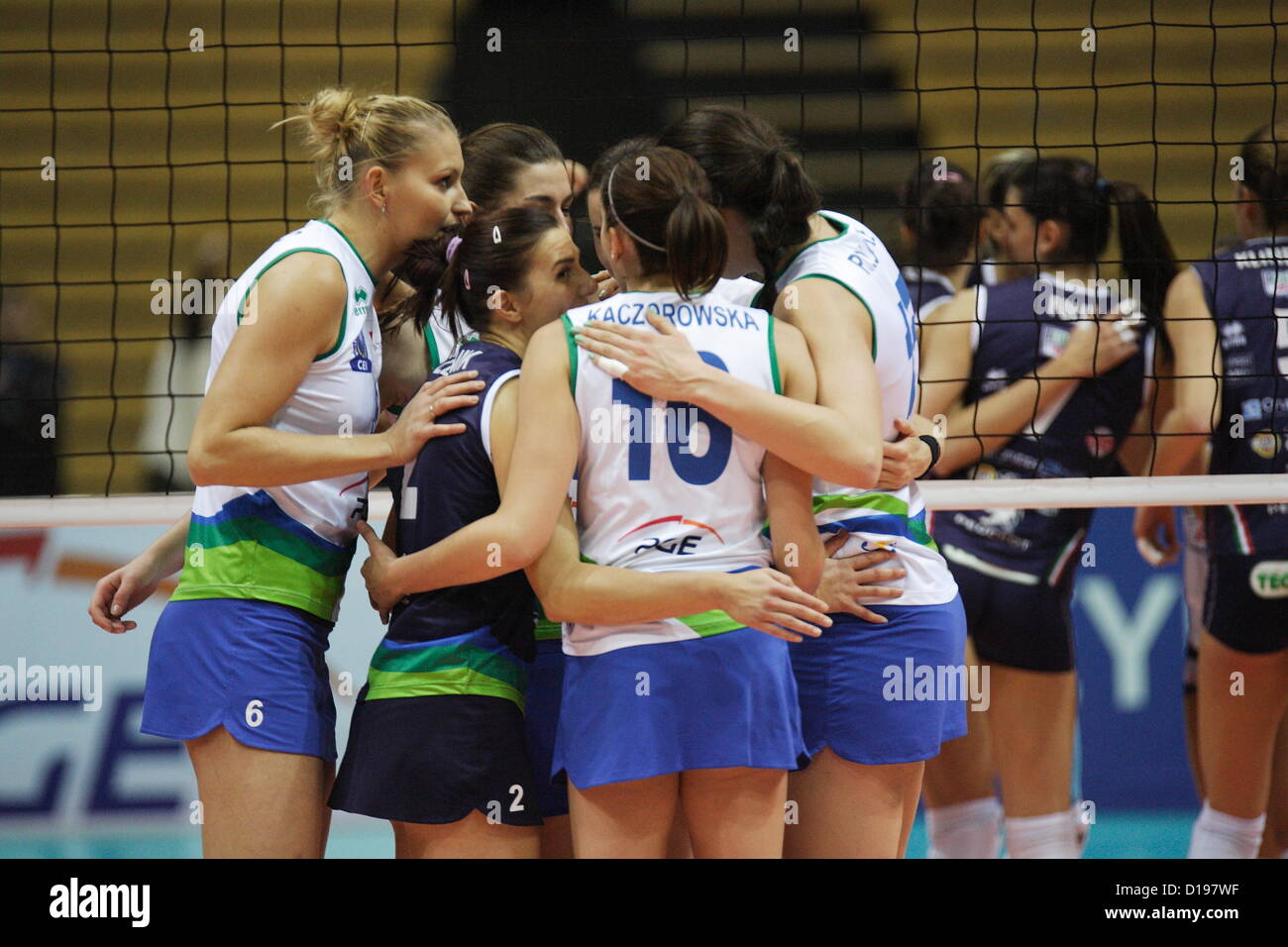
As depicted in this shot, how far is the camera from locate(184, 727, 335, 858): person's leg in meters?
2.46

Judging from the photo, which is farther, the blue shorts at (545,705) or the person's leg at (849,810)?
the blue shorts at (545,705)

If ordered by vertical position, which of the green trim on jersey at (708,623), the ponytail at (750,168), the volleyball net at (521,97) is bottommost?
the green trim on jersey at (708,623)

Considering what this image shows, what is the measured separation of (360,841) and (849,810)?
3213mm

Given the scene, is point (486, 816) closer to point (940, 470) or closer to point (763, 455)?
point (763, 455)

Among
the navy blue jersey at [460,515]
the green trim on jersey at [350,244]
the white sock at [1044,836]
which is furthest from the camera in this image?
the white sock at [1044,836]

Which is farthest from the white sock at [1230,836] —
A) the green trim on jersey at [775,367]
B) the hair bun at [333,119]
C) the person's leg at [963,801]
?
the hair bun at [333,119]

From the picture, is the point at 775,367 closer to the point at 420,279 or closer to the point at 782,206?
the point at 782,206

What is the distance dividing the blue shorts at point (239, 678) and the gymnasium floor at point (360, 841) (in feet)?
8.58

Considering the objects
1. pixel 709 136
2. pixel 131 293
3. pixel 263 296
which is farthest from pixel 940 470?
pixel 131 293

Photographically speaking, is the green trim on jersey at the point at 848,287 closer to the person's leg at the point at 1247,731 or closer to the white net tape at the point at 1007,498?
the white net tape at the point at 1007,498

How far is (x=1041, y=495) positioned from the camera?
11.9 feet

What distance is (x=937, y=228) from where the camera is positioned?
188 inches

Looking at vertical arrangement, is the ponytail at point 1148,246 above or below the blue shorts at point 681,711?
above

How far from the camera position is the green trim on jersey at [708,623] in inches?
89.4
